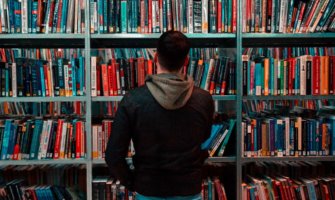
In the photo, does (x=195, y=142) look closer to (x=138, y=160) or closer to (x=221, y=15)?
(x=138, y=160)

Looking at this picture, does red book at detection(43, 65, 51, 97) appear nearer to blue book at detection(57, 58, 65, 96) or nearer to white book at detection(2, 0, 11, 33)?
blue book at detection(57, 58, 65, 96)

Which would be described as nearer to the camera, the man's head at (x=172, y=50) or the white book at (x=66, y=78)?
the man's head at (x=172, y=50)

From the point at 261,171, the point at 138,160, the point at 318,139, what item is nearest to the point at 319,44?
the point at 318,139

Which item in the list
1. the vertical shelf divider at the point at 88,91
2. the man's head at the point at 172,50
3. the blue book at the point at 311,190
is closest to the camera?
the man's head at the point at 172,50

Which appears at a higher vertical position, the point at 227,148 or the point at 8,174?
the point at 227,148

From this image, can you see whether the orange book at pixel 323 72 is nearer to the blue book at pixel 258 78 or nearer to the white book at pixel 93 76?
the blue book at pixel 258 78

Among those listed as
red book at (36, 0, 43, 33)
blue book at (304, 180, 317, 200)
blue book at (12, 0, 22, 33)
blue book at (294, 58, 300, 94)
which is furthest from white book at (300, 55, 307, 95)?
blue book at (12, 0, 22, 33)

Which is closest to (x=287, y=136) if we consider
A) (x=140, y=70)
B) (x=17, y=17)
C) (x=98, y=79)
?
(x=140, y=70)

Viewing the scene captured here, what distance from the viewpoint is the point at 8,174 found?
2.33 m

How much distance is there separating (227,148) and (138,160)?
888 mm

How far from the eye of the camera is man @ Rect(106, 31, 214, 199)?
132 cm

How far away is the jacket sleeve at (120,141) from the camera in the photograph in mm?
1346

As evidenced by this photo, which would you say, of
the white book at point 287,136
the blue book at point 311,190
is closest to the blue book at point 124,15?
the white book at point 287,136

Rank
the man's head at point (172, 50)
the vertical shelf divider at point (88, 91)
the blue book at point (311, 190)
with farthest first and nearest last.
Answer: the blue book at point (311, 190), the vertical shelf divider at point (88, 91), the man's head at point (172, 50)
